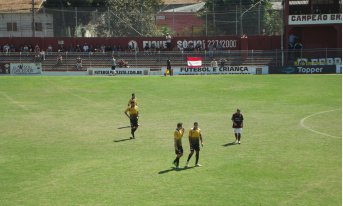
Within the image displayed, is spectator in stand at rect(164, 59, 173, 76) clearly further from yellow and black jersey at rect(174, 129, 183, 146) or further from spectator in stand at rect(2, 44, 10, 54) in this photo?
yellow and black jersey at rect(174, 129, 183, 146)

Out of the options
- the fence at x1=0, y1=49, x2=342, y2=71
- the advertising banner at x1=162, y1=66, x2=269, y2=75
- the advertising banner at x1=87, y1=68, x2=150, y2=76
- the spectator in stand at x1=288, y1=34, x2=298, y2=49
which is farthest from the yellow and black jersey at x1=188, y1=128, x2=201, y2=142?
the spectator in stand at x1=288, y1=34, x2=298, y2=49

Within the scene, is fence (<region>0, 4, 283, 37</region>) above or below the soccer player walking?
above

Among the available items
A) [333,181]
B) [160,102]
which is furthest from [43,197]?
[160,102]

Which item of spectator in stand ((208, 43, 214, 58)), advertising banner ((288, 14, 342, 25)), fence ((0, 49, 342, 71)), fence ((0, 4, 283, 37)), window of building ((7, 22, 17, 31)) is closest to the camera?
fence ((0, 49, 342, 71))

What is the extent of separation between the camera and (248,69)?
206ft

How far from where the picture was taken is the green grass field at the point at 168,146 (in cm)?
2041

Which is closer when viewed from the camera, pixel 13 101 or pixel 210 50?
pixel 13 101

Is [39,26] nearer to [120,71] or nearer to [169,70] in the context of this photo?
[120,71]

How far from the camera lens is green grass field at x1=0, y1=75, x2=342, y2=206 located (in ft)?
66.9

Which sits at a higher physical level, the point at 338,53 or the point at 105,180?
the point at 338,53

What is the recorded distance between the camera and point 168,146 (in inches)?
1125

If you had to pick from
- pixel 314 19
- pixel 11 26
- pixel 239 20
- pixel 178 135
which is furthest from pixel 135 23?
pixel 178 135

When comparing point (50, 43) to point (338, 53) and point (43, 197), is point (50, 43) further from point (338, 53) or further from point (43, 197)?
point (43, 197)

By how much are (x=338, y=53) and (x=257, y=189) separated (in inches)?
1831
